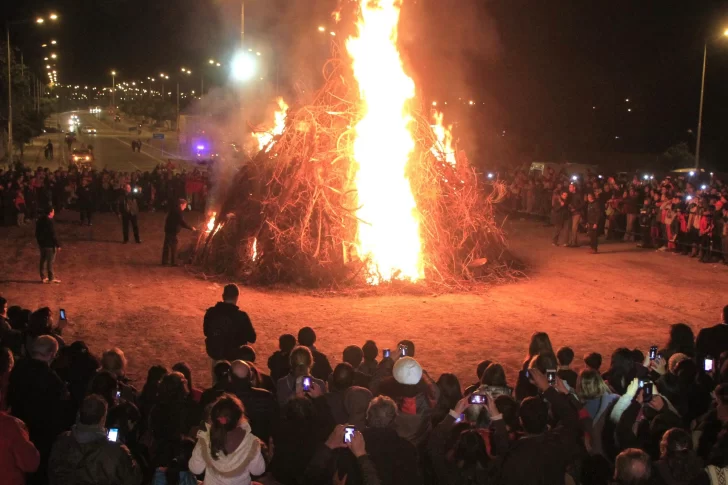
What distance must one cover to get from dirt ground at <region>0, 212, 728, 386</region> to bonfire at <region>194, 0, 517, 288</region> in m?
0.76

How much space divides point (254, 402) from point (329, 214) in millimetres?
9841

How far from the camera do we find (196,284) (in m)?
15.1

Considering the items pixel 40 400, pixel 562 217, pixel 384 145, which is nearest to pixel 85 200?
pixel 384 145

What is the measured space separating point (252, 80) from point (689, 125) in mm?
28266

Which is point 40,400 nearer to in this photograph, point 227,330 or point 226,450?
point 226,450

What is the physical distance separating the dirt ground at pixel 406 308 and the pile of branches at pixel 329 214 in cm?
67

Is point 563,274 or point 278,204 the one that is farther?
point 563,274

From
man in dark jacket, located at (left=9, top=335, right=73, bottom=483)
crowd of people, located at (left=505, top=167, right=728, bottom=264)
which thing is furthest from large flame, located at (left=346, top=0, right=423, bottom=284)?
man in dark jacket, located at (left=9, top=335, right=73, bottom=483)

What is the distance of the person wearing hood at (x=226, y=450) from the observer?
443 centimetres

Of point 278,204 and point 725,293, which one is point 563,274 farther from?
point 278,204

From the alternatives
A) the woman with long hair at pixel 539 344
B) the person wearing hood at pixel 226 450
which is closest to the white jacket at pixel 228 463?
the person wearing hood at pixel 226 450

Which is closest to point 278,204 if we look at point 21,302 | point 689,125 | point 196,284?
point 196,284

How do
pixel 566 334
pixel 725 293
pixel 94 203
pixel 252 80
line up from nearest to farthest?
pixel 566 334 < pixel 725 293 < pixel 94 203 < pixel 252 80

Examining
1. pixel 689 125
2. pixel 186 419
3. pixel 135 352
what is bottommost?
pixel 135 352
